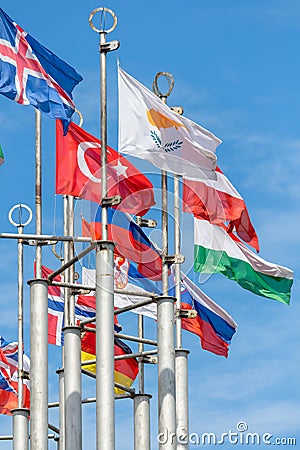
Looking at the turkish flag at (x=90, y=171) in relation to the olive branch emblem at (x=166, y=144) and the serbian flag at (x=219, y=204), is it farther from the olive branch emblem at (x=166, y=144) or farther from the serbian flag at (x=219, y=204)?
the serbian flag at (x=219, y=204)

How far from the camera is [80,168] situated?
136ft

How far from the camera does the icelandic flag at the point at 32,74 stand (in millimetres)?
38219

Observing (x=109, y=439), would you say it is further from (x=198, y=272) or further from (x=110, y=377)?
(x=198, y=272)

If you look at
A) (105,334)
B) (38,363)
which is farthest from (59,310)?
(105,334)

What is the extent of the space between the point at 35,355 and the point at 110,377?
343cm

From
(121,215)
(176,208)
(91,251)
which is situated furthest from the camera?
(176,208)

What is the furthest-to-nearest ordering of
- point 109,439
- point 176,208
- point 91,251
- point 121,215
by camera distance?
1. point 176,208
2. point 121,215
3. point 91,251
4. point 109,439

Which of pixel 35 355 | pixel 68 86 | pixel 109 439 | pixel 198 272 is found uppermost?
pixel 68 86

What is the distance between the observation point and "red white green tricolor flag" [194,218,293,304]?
45062mm

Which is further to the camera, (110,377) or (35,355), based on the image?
(35,355)

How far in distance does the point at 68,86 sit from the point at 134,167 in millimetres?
2742

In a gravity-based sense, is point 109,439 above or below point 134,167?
below

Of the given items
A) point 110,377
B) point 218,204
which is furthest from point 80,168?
point 110,377

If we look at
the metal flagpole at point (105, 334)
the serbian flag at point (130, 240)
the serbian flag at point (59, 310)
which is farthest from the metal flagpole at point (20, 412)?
the metal flagpole at point (105, 334)
